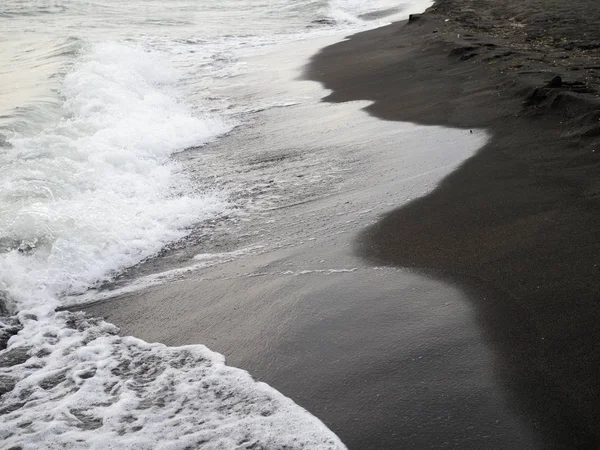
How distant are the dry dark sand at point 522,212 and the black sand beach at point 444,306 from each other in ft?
0.04

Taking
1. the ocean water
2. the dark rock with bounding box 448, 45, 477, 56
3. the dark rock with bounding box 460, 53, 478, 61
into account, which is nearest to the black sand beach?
the ocean water

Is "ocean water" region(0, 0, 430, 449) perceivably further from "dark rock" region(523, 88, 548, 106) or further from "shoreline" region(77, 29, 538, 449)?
"dark rock" region(523, 88, 548, 106)

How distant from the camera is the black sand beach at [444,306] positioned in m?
2.71

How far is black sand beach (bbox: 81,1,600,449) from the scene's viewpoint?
2.71m

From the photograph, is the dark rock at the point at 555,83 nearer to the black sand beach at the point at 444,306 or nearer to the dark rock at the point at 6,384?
the black sand beach at the point at 444,306

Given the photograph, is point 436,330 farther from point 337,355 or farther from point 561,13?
point 561,13

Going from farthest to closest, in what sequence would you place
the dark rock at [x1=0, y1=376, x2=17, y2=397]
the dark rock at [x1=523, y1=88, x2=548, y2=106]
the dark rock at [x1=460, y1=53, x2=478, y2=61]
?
the dark rock at [x1=460, y1=53, x2=478, y2=61], the dark rock at [x1=523, y1=88, x2=548, y2=106], the dark rock at [x1=0, y1=376, x2=17, y2=397]

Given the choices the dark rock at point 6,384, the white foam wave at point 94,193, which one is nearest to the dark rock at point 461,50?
the white foam wave at point 94,193

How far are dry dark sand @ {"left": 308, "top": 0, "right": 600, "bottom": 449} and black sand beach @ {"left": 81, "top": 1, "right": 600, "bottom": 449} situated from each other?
0.04 ft

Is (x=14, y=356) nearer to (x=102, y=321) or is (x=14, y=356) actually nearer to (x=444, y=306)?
(x=102, y=321)

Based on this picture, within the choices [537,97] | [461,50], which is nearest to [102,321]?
[537,97]

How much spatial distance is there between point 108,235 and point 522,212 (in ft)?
10.7

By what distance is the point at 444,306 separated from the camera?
3.52 meters

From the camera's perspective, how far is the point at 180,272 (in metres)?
4.38
